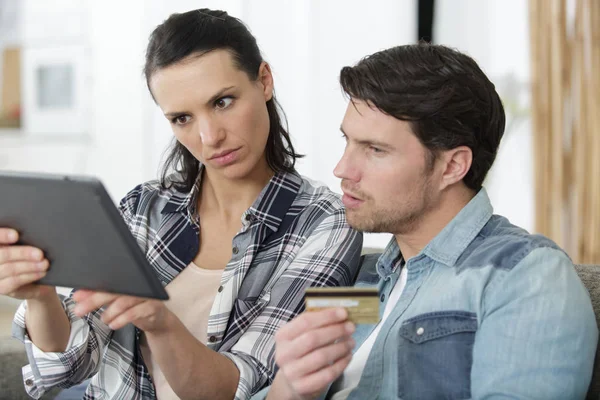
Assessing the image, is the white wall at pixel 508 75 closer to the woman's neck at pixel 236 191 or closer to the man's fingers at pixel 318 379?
the woman's neck at pixel 236 191

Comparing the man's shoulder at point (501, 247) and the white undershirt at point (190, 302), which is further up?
the man's shoulder at point (501, 247)

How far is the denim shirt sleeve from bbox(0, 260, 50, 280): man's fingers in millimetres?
708

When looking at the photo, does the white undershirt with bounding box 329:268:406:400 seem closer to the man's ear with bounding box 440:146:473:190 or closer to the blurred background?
the man's ear with bounding box 440:146:473:190

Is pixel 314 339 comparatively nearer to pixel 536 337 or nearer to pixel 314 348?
pixel 314 348

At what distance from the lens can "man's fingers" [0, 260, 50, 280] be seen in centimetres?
127

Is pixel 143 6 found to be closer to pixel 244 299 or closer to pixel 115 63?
pixel 115 63

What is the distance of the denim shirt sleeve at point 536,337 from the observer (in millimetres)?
1235

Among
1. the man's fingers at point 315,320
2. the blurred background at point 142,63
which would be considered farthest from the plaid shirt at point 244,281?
the blurred background at point 142,63

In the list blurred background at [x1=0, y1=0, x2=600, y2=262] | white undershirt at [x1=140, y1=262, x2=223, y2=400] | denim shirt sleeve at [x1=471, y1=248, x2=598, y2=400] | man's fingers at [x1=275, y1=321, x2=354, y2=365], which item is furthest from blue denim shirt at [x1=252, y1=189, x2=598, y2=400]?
blurred background at [x1=0, y1=0, x2=600, y2=262]

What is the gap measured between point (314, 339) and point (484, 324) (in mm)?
305

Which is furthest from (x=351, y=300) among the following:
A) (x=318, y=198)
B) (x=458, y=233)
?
(x=318, y=198)

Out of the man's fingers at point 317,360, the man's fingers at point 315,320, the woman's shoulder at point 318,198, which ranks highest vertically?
the woman's shoulder at point 318,198

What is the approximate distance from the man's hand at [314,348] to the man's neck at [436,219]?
353 millimetres

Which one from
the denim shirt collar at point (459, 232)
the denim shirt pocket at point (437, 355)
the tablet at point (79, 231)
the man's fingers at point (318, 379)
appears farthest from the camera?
the denim shirt collar at point (459, 232)
